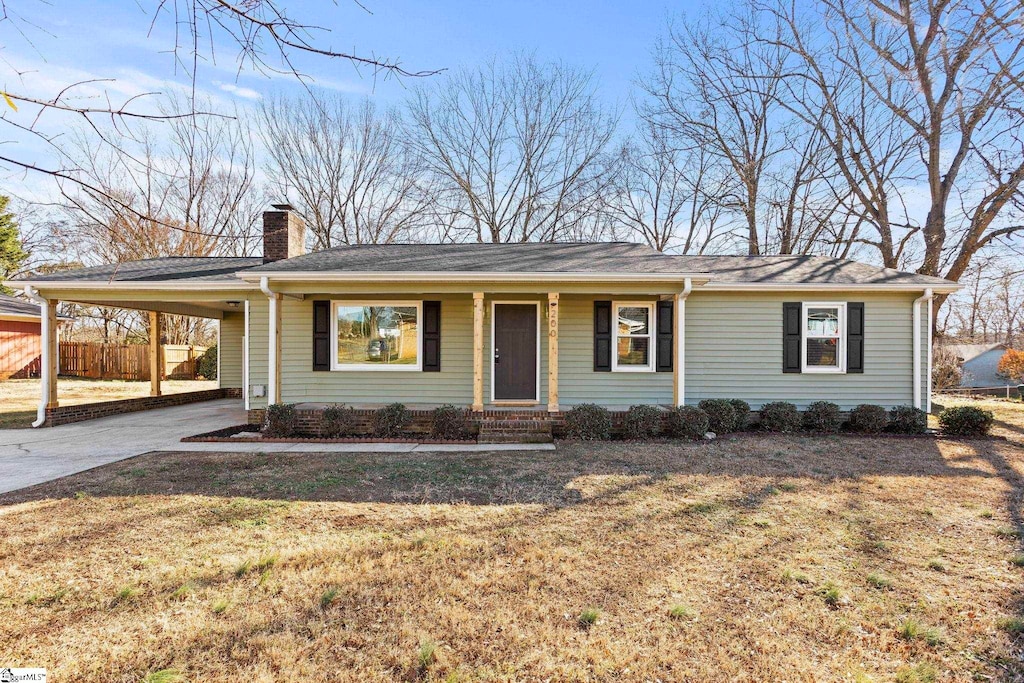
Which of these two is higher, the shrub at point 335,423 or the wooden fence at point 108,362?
the wooden fence at point 108,362

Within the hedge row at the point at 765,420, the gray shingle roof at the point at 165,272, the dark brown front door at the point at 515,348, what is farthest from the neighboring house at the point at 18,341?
the hedge row at the point at 765,420

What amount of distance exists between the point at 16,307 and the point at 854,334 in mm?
26733

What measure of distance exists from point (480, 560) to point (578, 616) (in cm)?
93

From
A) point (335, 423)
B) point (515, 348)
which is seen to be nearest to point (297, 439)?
point (335, 423)

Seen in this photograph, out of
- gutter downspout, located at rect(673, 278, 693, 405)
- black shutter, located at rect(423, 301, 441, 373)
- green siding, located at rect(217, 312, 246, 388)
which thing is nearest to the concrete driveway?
green siding, located at rect(217, 312, 246, 388)

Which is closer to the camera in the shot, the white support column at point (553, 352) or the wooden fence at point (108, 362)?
the white support column at point (553, 352)

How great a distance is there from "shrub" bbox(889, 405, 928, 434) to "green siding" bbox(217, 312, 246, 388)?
556 inches

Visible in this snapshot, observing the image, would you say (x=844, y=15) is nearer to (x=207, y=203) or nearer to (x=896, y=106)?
(x=896, y=106)

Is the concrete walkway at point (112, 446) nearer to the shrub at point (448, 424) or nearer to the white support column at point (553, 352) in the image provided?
the shrub at point (448, 424)

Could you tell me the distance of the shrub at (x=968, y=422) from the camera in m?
8.05

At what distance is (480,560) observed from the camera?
3.41 meters

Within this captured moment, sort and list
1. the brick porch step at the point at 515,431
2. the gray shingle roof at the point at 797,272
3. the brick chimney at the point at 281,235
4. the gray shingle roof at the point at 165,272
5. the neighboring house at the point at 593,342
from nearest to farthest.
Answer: the brick porch step at the point at 515,431 < the gray shingle roof at the point at 165,272 < the gray shingle roof at the point at 797,272 < the neighboring house at the point at 593,342 < the brick chimney at the point at 281,235

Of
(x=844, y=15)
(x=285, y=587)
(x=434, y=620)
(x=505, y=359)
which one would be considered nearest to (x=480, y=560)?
(x=434, y=620)

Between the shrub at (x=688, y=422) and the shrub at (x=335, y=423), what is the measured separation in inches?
213
